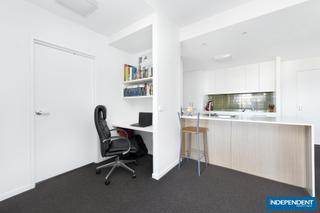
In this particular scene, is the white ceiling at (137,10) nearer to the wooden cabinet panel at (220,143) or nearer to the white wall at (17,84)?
the white wall at (17,84)

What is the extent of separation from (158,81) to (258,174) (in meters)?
2.17

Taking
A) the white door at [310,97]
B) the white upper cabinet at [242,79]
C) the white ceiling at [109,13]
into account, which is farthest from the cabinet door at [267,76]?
the white ceiling at [109,13]

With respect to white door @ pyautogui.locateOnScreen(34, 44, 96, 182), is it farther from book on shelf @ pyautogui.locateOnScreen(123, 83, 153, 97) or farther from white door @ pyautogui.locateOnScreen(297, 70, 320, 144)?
white door @ pyautogui.locateOnScreen(297, 70, 320, 144)

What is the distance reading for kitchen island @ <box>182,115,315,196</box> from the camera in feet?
6.07

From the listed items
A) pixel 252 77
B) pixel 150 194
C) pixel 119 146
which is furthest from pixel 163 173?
pixel 252 77

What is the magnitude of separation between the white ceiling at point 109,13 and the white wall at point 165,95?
1.07 ft

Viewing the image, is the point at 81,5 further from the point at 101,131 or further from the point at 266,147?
the point at 266,147

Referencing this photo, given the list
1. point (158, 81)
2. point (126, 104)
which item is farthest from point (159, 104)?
point (126, 104)

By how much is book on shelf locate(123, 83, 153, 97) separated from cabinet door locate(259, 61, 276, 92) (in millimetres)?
3314

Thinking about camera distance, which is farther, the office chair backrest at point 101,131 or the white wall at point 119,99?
the white wall at point 119,99

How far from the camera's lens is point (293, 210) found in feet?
4.88

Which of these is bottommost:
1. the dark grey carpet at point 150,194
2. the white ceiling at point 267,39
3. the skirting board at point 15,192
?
the dark grey carpet at point 150,194

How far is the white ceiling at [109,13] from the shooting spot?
76.0 inches

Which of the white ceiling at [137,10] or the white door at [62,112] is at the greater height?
the white ceiling at [137,10]
